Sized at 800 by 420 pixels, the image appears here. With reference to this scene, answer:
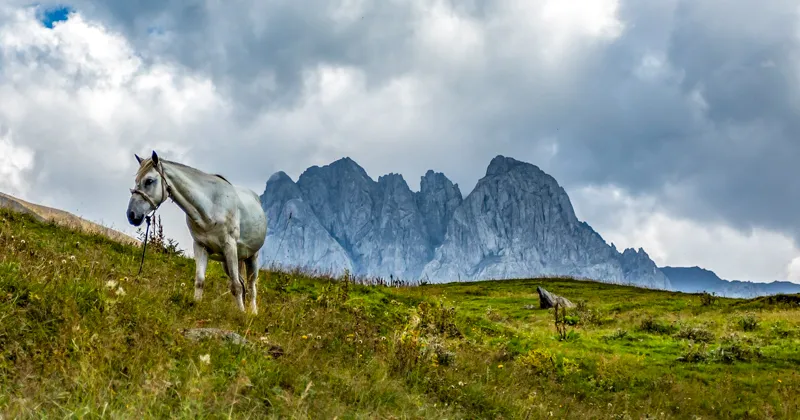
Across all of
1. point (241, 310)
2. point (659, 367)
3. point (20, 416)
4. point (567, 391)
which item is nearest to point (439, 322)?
point (567, 391)

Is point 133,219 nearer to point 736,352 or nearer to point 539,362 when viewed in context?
point 539,362

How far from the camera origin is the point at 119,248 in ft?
61.1

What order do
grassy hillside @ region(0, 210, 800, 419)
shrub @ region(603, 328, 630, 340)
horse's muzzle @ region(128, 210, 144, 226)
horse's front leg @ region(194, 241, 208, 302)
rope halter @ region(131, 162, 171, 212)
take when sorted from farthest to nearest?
1. shrub @ region(603, 328, 630, 340)
2. horse's front leg @ region(194, 241, 208, 302)
3. rope halter @ region(131, 162, 171, 212)
4. horse's muzzle @ region(128, 210, 144, 226)
5. grassy hillside @ region(0, 210, 800, 419)

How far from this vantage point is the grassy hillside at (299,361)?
5.40 metres

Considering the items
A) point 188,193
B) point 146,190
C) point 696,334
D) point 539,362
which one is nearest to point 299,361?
point 146,190

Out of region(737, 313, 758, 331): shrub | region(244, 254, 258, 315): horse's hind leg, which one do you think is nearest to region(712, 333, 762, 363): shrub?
region(737, 313, 758, 331): shrub

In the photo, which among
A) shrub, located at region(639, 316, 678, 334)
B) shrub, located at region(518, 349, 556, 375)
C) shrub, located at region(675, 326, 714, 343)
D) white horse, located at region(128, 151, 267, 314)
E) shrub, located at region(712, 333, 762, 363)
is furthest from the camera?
shrub, located at region(639, 316, 678, 334)

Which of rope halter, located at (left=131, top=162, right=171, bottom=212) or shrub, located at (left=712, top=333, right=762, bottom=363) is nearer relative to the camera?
rope halter, located at (left=131, top=162, right=171, bottom=212)

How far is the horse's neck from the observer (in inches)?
385

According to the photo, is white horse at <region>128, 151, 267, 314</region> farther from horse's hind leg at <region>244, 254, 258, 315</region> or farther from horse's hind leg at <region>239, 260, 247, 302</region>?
horse's hind leg at <region>244, 254, 258, 315</region>

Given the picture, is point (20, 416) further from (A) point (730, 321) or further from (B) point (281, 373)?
(A) point (730, 321)

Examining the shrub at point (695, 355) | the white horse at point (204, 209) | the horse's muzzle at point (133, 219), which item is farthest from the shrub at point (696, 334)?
the horse's muzzle at point (133, 219)

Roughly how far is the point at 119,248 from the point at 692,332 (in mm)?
20127

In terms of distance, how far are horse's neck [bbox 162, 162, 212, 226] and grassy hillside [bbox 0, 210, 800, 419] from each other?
137cm
